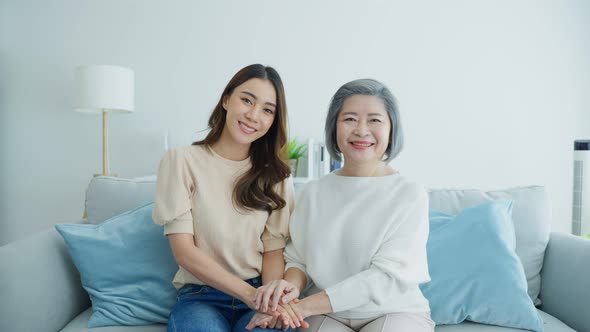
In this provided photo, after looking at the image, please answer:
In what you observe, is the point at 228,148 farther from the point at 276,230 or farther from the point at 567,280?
the point at 567,280

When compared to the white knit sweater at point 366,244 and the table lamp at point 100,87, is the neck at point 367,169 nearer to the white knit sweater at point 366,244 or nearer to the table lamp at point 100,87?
the white knit sweater at point 366,244

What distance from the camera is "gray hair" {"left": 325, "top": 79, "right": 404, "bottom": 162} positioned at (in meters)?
1.19

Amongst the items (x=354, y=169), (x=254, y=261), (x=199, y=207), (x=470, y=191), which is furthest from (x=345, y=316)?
(x=470, y=191)

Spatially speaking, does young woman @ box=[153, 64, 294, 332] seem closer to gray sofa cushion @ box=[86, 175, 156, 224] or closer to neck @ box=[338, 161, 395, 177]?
neck @ box=[338, 161, 395, 177]

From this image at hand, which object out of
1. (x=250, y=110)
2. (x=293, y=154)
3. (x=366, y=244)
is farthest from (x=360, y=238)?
(x=293, y=154)

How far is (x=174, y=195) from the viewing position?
1172 mm

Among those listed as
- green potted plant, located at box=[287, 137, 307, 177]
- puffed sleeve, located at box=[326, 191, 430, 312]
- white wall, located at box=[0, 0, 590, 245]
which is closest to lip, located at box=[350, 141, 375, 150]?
puffed sleeve, located at box=[326, 191, 430, 312]

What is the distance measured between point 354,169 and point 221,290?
527mm

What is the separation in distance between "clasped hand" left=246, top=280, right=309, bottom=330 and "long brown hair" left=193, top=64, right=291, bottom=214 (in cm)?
27

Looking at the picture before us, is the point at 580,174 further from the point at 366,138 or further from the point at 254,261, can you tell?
the point at 254,261

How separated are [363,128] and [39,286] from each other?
3.44 feet

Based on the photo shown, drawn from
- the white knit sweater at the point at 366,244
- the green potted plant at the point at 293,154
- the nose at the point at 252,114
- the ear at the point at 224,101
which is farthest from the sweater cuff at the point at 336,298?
the green potted plant at the point at 293,154

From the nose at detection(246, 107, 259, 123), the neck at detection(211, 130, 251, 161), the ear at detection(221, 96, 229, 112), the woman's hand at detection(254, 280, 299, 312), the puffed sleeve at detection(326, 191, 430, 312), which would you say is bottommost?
the woman's hand at detection(254, 280, 299, 312)

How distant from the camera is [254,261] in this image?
1.24 meters
